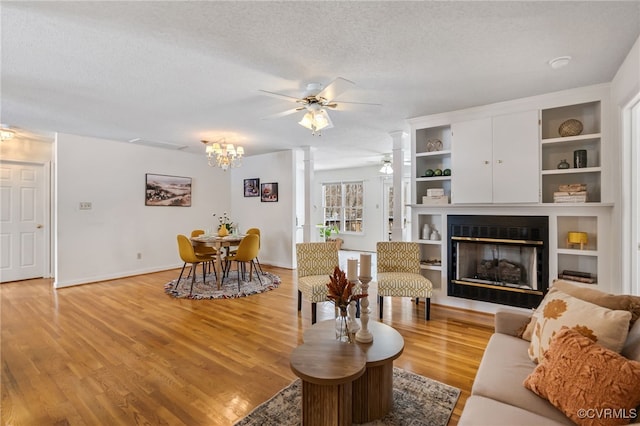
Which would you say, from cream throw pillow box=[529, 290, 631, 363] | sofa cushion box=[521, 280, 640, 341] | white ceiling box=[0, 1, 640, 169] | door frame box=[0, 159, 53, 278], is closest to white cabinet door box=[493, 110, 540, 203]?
white ceiling box=[0, 1, 640, 169]

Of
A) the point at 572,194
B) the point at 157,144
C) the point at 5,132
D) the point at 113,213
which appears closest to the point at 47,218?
the point at 113,213

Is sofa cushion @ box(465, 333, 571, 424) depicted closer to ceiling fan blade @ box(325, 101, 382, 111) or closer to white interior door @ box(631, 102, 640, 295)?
white interior door @ box(631, 102, 640, 295)

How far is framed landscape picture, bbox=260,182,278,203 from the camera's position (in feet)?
21.2

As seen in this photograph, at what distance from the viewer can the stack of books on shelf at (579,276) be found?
3109 millimetres

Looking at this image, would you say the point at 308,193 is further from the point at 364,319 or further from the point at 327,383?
the point at 327,383

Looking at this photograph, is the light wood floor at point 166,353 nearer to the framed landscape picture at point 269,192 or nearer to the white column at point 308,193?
the white column at point 308,193

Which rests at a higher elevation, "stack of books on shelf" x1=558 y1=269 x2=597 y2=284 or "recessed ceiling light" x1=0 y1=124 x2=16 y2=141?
"recessed ceiling light" x1=0 y1=124 x2=16 y2=141

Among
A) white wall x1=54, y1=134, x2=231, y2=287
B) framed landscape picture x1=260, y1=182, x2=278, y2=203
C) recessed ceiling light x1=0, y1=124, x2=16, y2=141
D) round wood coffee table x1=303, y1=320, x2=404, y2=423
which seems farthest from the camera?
framed landscape picture x1=260, y1=182, x2=278, y2=203

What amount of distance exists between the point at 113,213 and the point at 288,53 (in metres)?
4.84

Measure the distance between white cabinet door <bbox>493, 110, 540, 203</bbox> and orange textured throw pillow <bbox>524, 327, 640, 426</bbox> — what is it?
2417mm

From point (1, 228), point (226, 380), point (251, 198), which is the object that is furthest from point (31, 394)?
point (251, 198)

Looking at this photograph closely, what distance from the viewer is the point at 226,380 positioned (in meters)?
2.21

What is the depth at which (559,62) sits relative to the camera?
8.11 feet

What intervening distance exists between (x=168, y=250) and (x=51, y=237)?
202 centimetres
